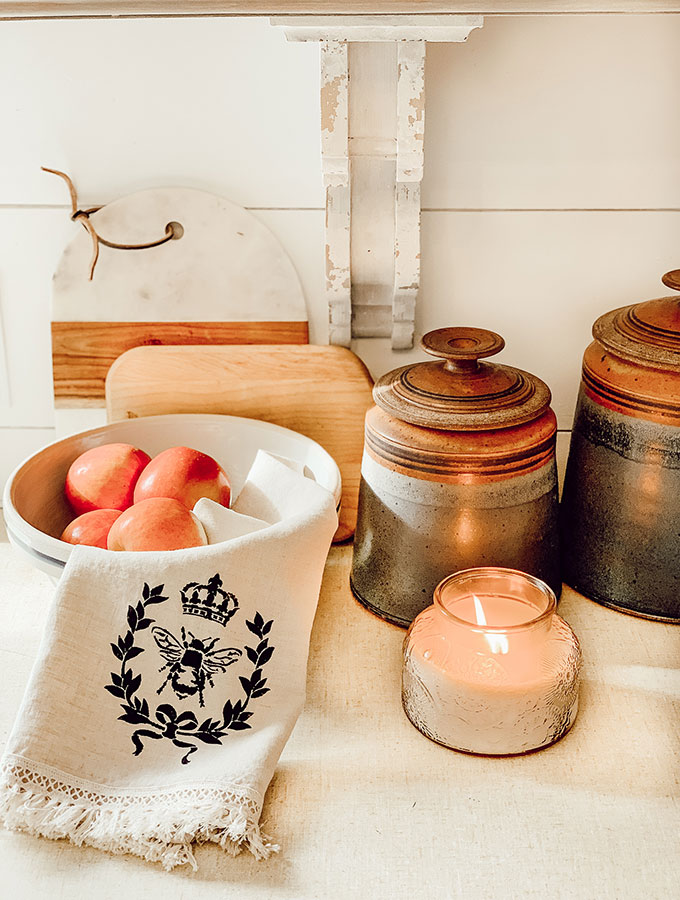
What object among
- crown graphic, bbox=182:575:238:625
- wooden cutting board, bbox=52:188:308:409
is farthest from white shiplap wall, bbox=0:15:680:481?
crown graphic, bbox=182:575:238:625

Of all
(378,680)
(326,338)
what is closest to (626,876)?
(378,680)

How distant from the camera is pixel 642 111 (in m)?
0.81

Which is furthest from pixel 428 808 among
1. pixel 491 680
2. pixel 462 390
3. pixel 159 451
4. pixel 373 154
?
pixel 373 154

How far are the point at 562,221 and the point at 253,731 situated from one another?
55 cm

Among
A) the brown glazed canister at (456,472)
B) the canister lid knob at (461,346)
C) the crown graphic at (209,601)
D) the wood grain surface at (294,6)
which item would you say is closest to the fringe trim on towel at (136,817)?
the crown graphic at (209,601)

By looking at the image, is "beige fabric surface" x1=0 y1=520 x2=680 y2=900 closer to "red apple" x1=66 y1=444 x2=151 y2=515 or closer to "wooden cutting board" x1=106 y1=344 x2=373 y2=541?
"red apple" x1=66 y1=444 x2=151 y2=515

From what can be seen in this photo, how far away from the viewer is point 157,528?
2.21 feet

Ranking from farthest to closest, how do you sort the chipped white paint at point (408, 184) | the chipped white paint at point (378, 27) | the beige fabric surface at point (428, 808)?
the chipped white paint at point (408, 184)
the chipped white paint at point (378, 27)
the beige fabric surface at point (428, 808)

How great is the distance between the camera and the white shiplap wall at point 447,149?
0.80 meters

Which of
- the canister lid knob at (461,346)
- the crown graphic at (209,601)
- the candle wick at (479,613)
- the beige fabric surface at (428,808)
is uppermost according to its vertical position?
the canister lid knob at (461,346)

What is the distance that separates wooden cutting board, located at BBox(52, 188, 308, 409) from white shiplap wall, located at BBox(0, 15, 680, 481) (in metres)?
0.02

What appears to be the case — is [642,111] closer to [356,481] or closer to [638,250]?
[638,250]

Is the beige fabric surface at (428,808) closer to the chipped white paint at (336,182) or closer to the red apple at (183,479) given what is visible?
the red apple at (183,479)

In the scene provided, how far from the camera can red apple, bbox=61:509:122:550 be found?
0.72 metres
